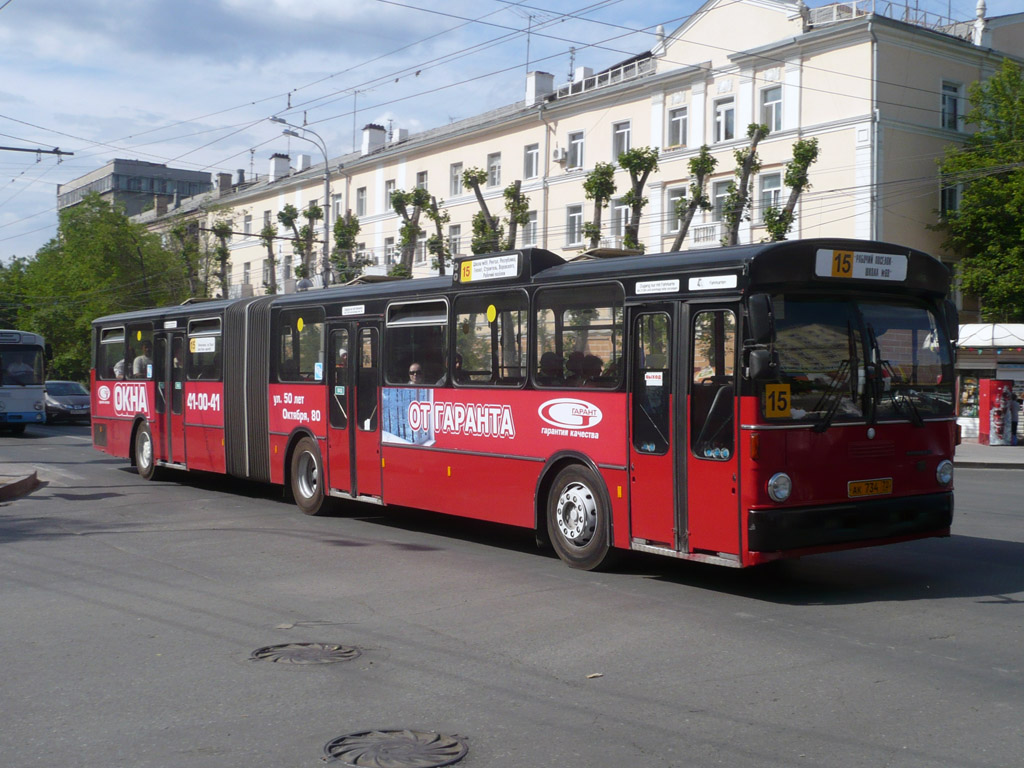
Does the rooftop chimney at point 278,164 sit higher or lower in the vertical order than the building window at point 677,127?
higher

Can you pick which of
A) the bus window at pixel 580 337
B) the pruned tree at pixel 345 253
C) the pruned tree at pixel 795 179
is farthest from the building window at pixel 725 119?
the bus window at pixel 580 337

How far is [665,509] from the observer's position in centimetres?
915

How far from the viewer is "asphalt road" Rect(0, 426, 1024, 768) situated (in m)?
5.23

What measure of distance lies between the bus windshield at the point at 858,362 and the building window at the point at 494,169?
42714 millimetres

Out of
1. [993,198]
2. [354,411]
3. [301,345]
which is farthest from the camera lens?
[993,198]

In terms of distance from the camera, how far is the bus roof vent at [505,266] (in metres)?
10.9

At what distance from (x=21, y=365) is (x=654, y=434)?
1094 inches

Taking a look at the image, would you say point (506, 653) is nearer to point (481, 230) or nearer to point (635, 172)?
point (635, 172)

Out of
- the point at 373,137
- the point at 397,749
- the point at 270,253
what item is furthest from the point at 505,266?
the point at 373,137

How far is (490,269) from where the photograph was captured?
37.5ft

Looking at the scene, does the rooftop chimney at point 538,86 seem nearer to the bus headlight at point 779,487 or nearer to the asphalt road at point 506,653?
the asphalt road at point 506,653

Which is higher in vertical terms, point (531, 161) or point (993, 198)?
point (531, 161)

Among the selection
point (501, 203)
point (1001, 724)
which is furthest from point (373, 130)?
point (1001, 724)

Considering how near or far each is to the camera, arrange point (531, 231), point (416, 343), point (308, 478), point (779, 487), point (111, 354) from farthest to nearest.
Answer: point (531, 231) → point (111, 354) → point (308, 478) → point (416, 343) → point (779, 487)
